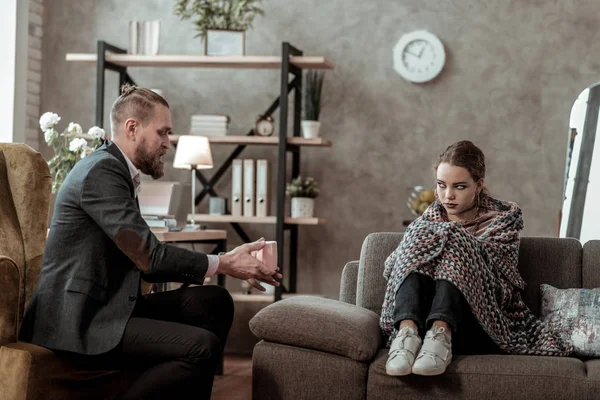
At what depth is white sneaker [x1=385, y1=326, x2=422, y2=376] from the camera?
257cm

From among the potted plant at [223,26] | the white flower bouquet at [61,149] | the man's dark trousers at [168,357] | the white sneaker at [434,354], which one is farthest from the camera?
the potted plant at [223,26]

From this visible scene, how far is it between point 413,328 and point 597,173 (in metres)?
2.60

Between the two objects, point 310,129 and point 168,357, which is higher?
point 310,129

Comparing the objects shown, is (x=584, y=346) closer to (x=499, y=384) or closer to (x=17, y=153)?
(x=499, y=384)

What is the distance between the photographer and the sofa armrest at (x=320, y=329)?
2.74m

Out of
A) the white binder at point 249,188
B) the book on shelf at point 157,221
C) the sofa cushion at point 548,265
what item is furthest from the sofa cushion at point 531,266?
the white binder at point 249,188

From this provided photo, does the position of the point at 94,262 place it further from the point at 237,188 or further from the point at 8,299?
the point at 237,188

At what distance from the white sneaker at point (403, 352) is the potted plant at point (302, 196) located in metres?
2.46

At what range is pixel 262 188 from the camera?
16.9 feet

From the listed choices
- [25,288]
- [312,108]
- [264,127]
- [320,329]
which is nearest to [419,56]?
[312,108]

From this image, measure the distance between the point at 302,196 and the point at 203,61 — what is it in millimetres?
994

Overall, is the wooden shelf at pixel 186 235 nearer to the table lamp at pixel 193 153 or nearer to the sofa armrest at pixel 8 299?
the table lamp at pixel 193 153

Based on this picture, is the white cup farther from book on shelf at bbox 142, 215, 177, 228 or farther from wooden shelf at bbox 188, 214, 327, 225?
wooden shelf at bbox 188, 214, 327, 225

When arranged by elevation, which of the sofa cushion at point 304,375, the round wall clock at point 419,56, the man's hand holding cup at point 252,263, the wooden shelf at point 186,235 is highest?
the round wall clock at point 419,56
